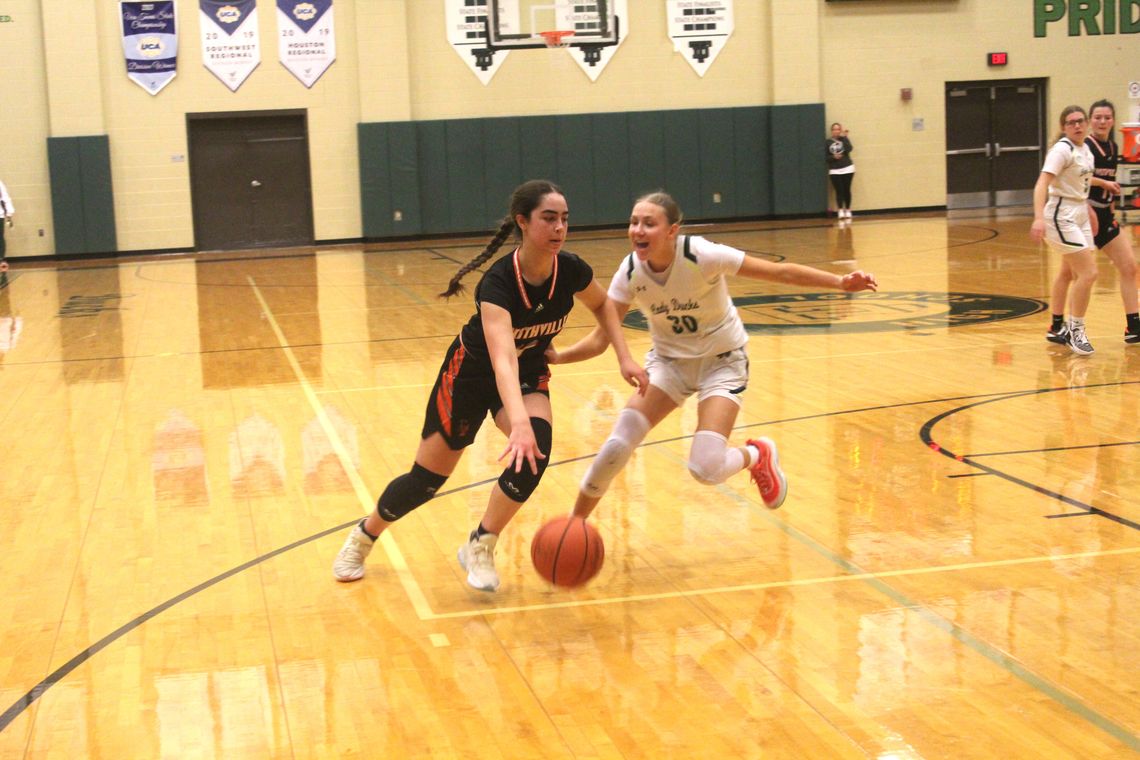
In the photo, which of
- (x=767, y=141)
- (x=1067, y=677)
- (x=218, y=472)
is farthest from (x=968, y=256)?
(x=1067, y=677)

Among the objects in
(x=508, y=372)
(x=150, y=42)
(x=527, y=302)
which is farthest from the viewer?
(x=150, y=42)

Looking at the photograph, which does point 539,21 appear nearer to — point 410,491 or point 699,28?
point 699,28

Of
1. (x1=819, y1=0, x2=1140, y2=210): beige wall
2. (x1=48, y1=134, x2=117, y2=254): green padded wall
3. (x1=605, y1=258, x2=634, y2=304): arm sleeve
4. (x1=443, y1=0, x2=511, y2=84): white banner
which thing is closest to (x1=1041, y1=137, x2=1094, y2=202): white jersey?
(x1=605, y1=258, x2=634, y2=304): arm sleeve

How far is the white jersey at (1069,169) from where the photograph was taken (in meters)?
9.37

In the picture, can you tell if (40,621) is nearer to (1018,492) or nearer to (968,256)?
(1018,492)

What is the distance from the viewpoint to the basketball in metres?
4.71

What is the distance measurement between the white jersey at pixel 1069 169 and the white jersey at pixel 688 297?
16.4 feet

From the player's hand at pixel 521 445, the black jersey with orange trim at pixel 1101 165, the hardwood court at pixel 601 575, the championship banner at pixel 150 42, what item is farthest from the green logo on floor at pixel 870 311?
the championship banner at pixel 150 42

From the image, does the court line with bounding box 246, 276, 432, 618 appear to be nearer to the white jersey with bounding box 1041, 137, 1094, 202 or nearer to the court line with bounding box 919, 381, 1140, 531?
the court line with bounding box 919, 381, 1140, 531

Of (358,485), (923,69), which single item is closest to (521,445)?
(358,485)

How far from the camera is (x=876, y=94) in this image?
79.0 feet

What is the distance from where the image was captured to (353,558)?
16.9ft

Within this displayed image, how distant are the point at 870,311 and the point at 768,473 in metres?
7.32

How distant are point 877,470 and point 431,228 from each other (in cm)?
1762
